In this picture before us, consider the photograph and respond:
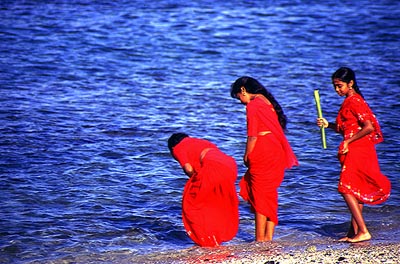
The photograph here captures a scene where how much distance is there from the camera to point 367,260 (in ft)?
22.7

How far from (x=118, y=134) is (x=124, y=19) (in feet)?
36.3

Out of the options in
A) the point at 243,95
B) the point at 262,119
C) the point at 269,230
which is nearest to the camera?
the point at 262,119

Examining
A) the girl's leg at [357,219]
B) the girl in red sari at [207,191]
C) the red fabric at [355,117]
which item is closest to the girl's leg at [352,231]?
the girl's leg at [357,219]

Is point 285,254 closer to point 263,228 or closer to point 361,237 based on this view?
point 263,228

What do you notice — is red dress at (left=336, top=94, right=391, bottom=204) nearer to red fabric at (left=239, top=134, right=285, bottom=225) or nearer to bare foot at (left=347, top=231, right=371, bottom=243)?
bare foot at (left=347, top=231, right=371, bottom=243)

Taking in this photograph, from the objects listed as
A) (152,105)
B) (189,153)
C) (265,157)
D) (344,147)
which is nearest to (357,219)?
(344,147)

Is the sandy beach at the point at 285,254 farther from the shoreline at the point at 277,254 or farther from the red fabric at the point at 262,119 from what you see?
the red fabric at the point at 262,119

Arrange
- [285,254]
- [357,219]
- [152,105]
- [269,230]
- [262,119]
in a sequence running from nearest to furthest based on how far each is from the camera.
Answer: [285,254]
[262,119]
[357,219]
[269,230]
[152,105]

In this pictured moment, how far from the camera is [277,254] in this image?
7.34 meters

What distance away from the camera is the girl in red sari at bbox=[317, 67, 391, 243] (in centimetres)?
771

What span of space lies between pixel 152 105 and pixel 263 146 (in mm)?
7540

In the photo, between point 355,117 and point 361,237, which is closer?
point 355,117

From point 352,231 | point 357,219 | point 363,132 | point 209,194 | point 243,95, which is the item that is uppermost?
point 243,95

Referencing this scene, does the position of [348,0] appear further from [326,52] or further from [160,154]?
[160,154]
